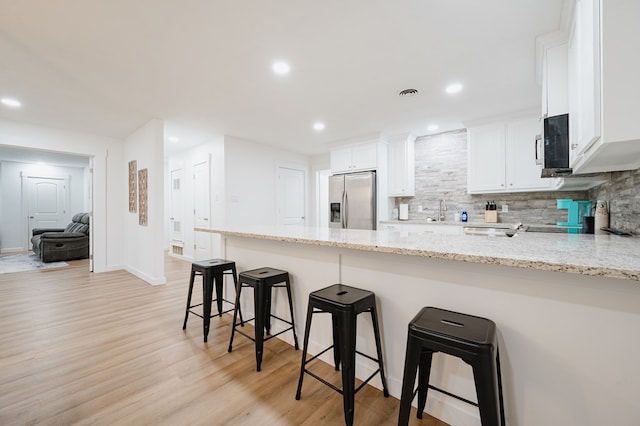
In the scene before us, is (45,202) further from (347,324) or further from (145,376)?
(347,324)

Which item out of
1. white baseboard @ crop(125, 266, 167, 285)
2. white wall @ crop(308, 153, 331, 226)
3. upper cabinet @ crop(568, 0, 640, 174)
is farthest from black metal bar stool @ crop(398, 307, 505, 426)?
white wall @ crop(308, 153, 331, 226)

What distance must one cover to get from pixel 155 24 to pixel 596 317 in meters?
2.98

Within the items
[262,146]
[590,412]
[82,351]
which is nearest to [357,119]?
[262,146]

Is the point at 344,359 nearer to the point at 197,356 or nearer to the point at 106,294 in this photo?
the point at 197,356

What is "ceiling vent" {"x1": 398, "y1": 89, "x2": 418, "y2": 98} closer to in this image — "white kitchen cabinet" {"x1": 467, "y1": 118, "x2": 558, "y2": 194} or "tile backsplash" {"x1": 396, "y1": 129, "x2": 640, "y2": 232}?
"white kitchen cabinet" {"x1": 467, "y1": 118, "x2": 558, "y2": 194}

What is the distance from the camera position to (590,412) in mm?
1069

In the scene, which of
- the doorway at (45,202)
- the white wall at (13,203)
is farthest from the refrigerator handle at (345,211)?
the white wall at (13,203)

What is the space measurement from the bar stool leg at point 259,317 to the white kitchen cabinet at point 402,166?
3.49m

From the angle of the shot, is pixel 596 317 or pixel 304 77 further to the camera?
pixel 304 77

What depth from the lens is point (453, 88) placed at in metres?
2.93

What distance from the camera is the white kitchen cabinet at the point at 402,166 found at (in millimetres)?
4730

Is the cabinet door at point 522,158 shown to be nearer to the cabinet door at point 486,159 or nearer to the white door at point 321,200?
the cabinet door at point 486,159

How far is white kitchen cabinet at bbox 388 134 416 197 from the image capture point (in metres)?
4.73

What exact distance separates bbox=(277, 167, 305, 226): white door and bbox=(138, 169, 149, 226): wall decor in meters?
2.44
